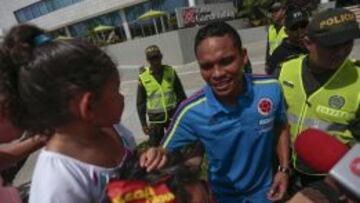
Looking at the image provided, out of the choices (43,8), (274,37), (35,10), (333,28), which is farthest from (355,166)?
(35,10)

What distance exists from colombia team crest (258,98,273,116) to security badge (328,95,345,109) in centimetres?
41

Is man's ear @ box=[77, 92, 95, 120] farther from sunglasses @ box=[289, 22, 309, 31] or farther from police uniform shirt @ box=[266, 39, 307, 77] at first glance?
sunglasses @ box=[289, 22, 309, 31]

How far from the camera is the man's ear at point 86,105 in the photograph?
1.47 meters

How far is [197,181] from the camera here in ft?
4.71

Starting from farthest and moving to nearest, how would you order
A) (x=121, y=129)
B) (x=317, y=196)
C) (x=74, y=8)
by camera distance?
(x=74, y=8), (x=121, y=129), (x=317, y=196)

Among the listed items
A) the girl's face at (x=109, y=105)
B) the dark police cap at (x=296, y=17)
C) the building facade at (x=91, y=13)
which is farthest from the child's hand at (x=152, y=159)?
the building facade at (x=91, y=13)

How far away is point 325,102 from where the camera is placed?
2.59 metres

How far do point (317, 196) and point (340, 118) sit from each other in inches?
52.9

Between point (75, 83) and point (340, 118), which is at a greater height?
point (75, 83)

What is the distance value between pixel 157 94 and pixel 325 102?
369cm

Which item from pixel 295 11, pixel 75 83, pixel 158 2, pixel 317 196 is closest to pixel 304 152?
pixel 317 196

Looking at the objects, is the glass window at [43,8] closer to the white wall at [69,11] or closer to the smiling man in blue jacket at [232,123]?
the white wall at [69,11]

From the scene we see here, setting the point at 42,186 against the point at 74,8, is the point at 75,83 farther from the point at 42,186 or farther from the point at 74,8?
the point at 74,8

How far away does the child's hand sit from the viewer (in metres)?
1.51
